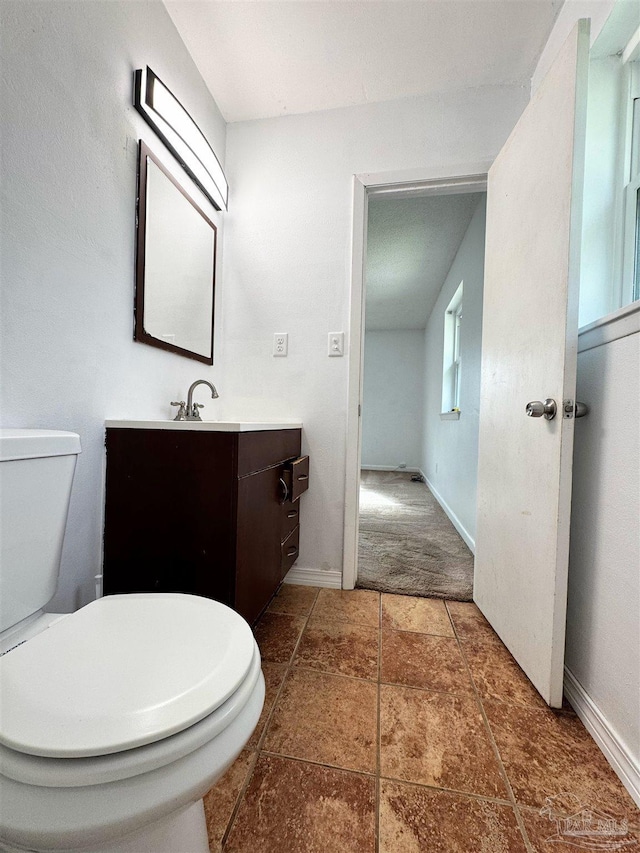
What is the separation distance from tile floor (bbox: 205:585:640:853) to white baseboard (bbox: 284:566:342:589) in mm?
415

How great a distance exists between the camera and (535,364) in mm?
1092

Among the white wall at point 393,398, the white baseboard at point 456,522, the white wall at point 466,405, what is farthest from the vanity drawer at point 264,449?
the white wall at point 393,398

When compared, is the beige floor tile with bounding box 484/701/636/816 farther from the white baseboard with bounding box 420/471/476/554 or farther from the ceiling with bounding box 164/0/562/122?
the ceiling with bounding box 164/0/562/122

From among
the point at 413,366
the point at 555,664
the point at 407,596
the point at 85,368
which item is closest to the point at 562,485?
the point at 555,664

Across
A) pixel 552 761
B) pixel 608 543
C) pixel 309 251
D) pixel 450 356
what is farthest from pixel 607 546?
pixel 450 356

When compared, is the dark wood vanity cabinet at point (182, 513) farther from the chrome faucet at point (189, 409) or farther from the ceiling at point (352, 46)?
the ceiling at point (352, 46)

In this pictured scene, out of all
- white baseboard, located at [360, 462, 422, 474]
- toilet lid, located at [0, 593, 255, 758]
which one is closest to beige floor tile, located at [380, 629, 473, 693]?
toilet lid, located at [0, 593, 255, 758]

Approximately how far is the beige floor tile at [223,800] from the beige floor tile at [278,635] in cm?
36

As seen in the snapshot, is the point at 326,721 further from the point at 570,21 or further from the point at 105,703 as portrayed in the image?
the point at 570,21

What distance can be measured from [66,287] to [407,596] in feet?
5.66

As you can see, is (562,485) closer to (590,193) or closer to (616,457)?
(616,457)

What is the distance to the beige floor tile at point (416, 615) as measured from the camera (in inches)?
53.1

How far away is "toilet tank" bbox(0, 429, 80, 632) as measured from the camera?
64 cm

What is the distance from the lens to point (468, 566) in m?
1.92
